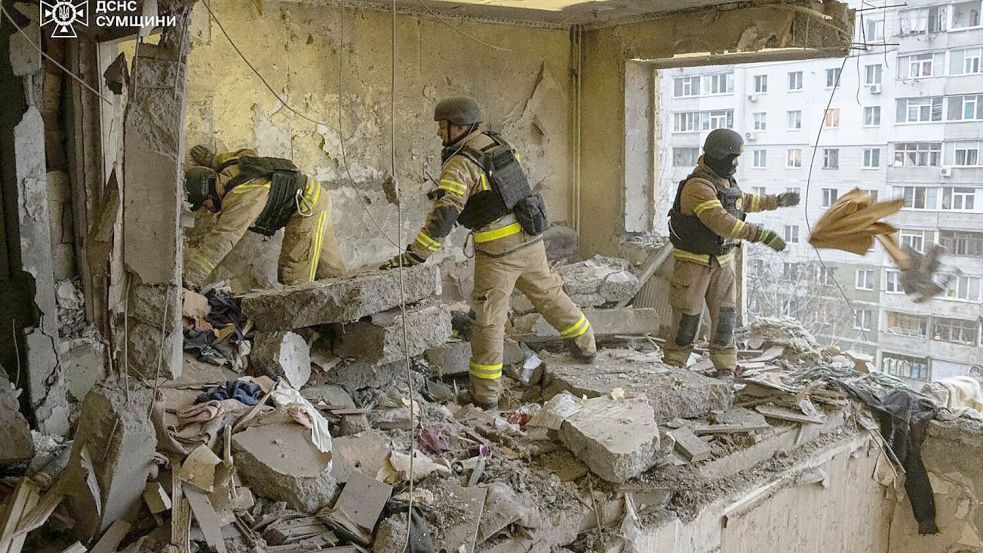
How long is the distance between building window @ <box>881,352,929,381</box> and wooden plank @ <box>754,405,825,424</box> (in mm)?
7740

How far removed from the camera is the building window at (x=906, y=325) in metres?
11.8

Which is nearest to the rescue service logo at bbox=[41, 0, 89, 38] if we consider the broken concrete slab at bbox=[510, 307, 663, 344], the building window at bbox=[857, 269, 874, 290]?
the broken concrete slab at bbox=[510, 307, 663, 344]

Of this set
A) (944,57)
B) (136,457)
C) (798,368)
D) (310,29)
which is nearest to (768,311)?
(944,57)

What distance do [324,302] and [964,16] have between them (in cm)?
951

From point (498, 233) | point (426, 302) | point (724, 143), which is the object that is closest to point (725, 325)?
point (724, 143)

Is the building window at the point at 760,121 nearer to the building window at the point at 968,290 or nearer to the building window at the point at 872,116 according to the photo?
the building window at the point at 872,116

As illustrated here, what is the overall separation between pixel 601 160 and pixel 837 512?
179 inches

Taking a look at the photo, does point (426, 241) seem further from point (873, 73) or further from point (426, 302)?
point (873, 73)

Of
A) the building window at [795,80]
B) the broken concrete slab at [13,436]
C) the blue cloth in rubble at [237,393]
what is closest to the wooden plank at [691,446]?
the blue cloth in rubble at [237,393]

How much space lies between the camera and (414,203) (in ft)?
25.1

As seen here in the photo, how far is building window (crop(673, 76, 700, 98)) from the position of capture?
13758 millimetres

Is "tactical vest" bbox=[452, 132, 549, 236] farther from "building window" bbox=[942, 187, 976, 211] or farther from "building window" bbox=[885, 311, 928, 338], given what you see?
"building window" bbox=[885, 311, 928, 338]

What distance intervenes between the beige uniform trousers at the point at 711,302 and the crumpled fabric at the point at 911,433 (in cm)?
104

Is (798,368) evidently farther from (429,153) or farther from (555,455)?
(429,153)
